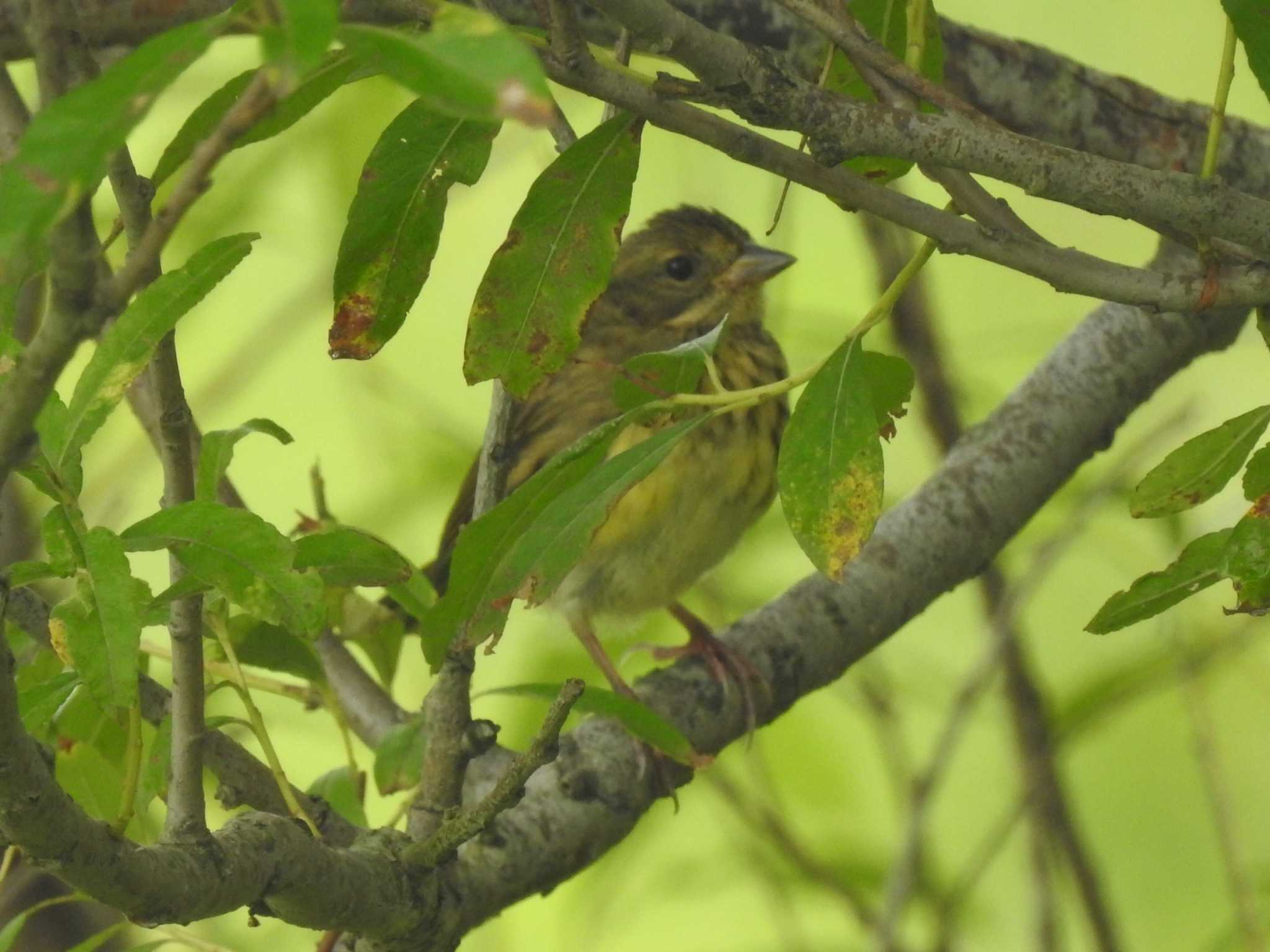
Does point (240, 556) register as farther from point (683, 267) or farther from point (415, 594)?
point (683, 267)

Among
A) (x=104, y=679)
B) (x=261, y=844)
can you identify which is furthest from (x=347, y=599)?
Answer: (x=104, y=679)

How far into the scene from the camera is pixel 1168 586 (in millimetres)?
1498

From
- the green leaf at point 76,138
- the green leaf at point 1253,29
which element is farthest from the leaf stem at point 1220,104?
the green leaf at point 76,138

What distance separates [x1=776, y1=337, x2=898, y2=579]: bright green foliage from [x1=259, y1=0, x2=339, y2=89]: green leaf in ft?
2.36

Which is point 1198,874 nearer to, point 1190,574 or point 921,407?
point 921,407

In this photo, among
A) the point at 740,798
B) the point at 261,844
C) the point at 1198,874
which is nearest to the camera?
the point at 261,844

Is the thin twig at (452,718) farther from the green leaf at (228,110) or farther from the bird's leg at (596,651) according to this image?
the bird's leg at (596,651)

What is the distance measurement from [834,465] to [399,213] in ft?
1.41

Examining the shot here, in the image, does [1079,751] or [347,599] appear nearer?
[347,599]

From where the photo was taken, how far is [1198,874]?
4527 mm

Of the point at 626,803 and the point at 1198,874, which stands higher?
the point at 1198,874

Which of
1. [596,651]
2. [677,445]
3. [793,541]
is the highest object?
[793,541]

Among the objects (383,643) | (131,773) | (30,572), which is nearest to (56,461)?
(30,572)

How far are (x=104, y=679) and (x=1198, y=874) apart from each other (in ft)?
12.6
